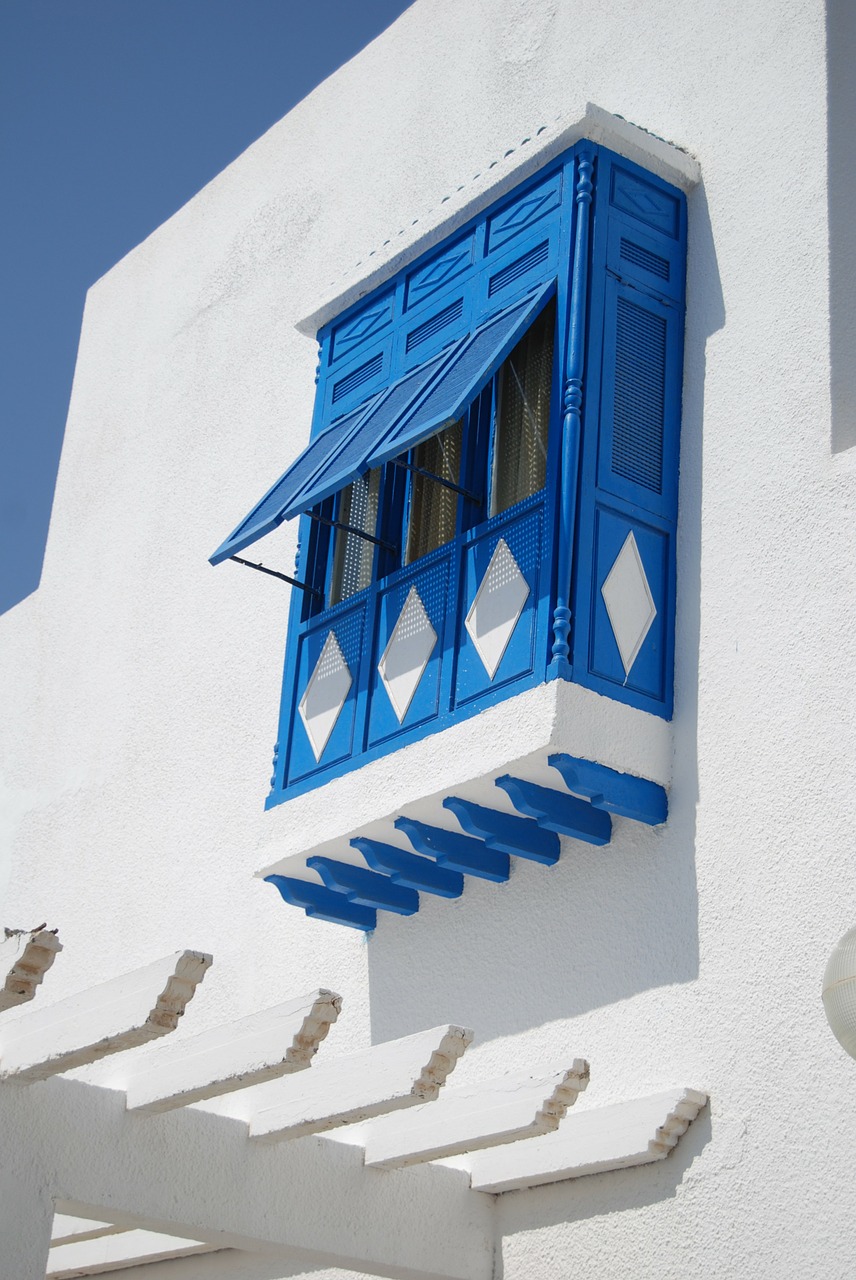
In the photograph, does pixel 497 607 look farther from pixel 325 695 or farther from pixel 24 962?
pixel 24 962

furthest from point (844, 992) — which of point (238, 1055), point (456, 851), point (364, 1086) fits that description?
point (456, 851)

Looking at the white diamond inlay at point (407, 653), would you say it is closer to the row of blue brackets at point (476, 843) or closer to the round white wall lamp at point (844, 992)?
the row of blue brackets at point (476, 843)

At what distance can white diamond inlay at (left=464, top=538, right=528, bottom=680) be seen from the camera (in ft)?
22.4

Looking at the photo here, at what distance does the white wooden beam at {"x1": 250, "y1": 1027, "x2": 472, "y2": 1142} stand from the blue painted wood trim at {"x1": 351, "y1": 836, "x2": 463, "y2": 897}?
1436 millimetres

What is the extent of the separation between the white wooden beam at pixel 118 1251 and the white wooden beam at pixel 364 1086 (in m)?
1.53

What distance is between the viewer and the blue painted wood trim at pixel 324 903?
7746 millimetres

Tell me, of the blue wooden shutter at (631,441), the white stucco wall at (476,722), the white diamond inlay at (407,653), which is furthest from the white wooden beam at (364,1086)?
the white diamond inlay at (407,653)

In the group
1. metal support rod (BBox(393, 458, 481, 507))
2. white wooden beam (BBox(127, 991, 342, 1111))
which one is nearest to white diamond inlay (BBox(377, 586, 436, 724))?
metal support rod (BBox(393, 458, 481, 507))

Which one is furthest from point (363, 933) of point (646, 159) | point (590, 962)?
point (646, 159)

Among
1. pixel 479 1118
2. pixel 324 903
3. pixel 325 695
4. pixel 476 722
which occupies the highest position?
pixel 325 695

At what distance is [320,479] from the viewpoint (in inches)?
294

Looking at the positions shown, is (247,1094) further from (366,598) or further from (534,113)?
(534,113)

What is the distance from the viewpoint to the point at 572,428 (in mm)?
6875

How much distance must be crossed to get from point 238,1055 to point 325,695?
7.84ft
